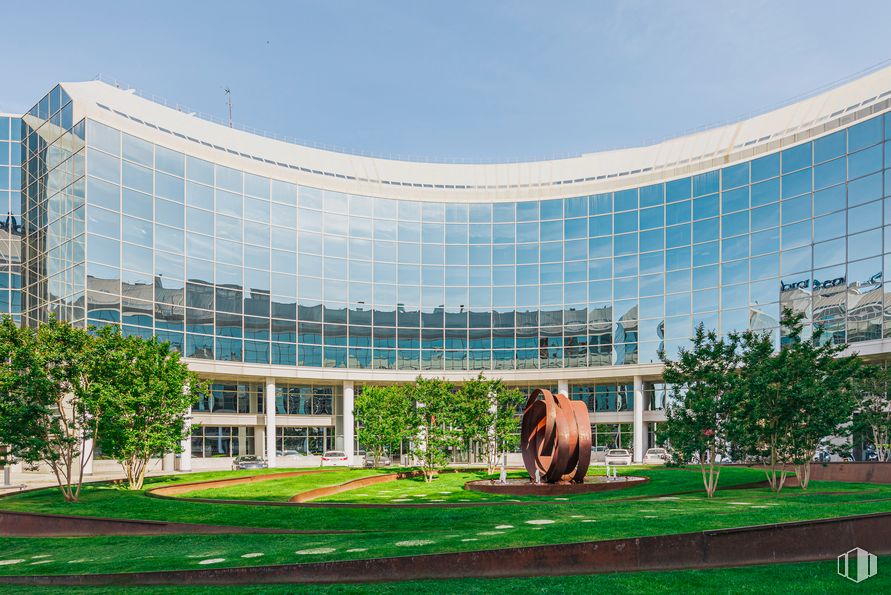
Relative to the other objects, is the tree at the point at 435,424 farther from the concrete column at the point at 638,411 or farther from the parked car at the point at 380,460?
the concrete column at the point at 638,411

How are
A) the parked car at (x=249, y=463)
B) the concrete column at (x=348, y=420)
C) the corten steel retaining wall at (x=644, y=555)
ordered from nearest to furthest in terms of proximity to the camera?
the corten steel retaining wall at (x=644, y=555) → the parked car at (x=249, y=463) → the concrete column at (x=348, y=420)

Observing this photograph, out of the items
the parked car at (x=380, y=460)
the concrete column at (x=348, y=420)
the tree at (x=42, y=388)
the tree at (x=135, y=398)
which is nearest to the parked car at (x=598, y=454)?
the parked car at (x=380, y=460)

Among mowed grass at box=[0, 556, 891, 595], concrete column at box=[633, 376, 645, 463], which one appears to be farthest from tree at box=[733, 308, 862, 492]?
concrete column at box=[633, 376, 645, 463]

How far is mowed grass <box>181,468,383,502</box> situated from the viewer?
99.9 feet

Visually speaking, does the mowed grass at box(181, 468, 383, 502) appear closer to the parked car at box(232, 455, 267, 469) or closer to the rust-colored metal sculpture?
the rust-colored metal sculpture

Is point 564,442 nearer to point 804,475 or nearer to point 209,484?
point 804,475

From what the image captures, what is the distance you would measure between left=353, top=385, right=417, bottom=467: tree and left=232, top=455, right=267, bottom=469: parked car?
10.6 m

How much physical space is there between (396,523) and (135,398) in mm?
16328

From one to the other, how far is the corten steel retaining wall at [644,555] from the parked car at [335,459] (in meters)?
43.8

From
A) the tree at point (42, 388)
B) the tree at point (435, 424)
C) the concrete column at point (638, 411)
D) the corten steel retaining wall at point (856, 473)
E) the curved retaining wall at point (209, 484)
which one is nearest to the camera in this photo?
the tree at point (42, 388)

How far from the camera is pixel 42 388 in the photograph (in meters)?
29.1

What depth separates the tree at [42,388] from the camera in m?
29.0

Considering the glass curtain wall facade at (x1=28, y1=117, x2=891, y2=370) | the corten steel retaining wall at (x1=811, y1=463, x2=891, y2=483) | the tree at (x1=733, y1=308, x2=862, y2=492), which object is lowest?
the corten steel retaining wall at (x1=811, y1=463, x2=891, y2=483)

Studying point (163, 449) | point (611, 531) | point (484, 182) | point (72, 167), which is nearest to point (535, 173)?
point (484, 182)
